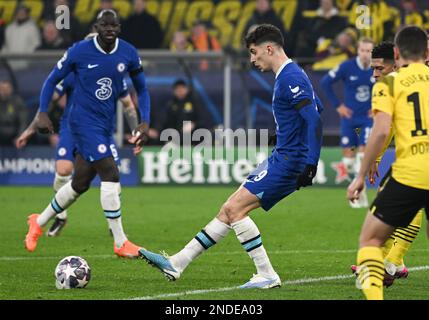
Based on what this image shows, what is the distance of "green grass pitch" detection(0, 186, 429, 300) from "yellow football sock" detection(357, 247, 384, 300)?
1.16m

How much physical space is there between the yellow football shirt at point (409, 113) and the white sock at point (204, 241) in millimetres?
1981

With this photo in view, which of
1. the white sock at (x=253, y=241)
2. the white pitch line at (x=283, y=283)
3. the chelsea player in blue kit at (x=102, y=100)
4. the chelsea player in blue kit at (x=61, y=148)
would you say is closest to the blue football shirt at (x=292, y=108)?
the white sock at (x=253, y=241)

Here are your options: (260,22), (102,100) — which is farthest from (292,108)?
(260,22)

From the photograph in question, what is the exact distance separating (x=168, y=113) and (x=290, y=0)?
446 centimetres

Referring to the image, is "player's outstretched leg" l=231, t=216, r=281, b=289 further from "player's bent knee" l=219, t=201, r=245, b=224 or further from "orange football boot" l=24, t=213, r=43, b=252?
"orange football boot" l=24, t=213, r=43, b=252

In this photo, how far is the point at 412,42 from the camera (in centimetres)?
690

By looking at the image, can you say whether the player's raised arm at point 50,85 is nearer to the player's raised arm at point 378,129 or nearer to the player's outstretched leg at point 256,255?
the player's outstretched leg at point 256,255

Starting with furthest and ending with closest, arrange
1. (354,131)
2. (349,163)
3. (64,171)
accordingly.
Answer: (349,163), (354,131), (64,171)

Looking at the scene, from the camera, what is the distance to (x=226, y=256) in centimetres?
1095

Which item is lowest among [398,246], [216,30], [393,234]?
[216,30]

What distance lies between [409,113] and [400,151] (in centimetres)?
26

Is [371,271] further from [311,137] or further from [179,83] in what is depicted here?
[179,83]

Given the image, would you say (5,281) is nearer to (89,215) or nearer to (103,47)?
(103,47)
